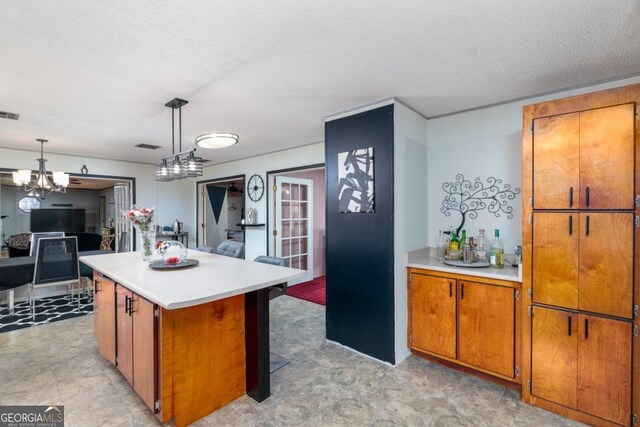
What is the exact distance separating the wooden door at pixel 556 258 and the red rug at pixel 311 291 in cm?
274

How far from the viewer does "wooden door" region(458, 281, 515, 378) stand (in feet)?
7.30

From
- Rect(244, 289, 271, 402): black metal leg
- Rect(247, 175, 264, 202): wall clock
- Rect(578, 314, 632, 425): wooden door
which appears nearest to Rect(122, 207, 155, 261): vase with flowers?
Rect(244, 289, 271, 402): black metal leg

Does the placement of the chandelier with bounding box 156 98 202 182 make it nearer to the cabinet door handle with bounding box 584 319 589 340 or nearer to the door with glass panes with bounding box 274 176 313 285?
the door with glass panes with bounding box 274 176 313 285

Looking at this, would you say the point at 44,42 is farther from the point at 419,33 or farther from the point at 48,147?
the point at 48,147

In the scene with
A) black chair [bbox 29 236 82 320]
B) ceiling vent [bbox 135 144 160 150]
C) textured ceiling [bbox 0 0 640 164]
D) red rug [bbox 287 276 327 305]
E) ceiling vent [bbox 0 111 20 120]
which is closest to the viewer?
textured ceiling [bbox 0 0 640 164]

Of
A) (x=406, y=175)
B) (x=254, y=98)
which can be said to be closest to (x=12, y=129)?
(x=254, y=98)

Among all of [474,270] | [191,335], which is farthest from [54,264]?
[474,270]

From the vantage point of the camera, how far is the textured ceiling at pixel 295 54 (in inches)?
56.5

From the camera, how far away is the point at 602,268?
1.86 meters

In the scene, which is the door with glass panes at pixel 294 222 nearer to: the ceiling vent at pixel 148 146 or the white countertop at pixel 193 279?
the ceiling vent at pixel 148 146

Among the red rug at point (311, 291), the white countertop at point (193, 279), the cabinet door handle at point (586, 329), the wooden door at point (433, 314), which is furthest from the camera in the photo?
the red rug at point (311, 291)

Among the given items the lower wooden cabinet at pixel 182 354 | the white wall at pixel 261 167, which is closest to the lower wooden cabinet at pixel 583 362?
the lower wooden cabinet at pixel 182 354

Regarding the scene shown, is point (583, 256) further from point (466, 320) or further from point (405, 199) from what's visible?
point (405, 199)

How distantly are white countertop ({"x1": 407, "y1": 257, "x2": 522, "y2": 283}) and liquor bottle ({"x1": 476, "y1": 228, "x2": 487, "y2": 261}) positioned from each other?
0.67 ft
